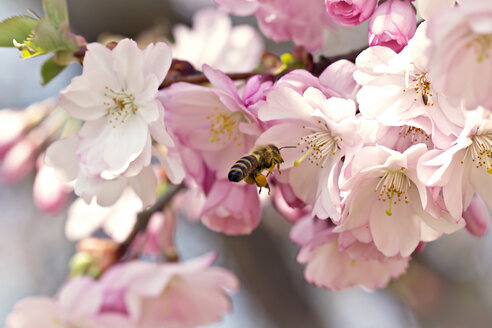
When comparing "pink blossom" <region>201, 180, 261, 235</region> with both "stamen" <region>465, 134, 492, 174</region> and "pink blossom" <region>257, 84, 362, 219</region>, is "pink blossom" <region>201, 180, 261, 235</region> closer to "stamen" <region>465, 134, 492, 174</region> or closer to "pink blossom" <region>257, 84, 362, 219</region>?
"pink blossom" <region>257, 84, 362, 219</region>

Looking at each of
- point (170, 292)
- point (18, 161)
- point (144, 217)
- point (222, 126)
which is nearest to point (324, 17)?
point (222, 126)

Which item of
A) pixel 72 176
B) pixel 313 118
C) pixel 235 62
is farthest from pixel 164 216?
pixel 313 118

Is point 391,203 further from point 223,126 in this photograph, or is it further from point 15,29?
point 15,29

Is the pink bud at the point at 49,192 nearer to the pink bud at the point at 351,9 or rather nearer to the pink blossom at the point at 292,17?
the pink blossom at the point at 292,17

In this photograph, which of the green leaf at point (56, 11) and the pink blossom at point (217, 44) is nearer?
the green leaf at point (56, 11)

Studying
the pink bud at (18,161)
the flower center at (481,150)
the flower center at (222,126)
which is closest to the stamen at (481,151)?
the flower center at (481,150)

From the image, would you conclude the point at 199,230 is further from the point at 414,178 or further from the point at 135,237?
the point at 414,178

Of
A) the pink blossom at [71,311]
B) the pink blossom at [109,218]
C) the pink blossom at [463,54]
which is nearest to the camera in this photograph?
the pink blossom at [463,54]
